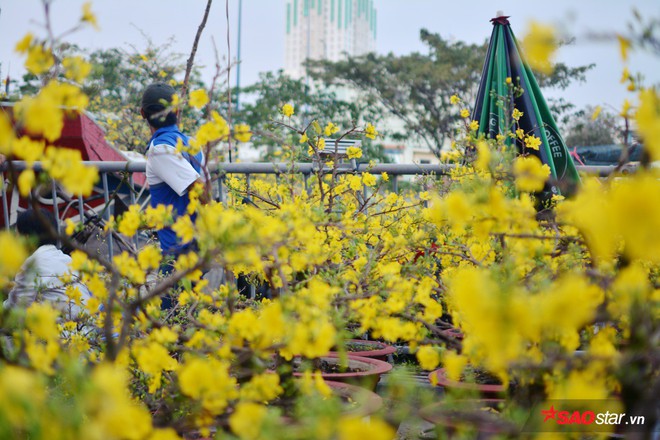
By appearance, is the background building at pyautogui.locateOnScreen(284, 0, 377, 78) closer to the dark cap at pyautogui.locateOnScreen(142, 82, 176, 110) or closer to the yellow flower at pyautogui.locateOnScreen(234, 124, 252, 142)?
the dark cap at pyautogui.locateOnScreen(142, 82, 176, 110)

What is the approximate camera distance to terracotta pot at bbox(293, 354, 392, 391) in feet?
8.17

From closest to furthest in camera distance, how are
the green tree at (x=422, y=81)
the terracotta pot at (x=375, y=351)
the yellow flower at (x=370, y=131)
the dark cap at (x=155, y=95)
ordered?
the yellow flower at (x=370, y=131) → the terracotta pot at (x=375, y=351) → the dark cap at (x=155, y=95) → the green tree at (x=422, y=81)

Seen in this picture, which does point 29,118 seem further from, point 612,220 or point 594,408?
point 594,408

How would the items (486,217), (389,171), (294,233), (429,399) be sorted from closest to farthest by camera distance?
(429,399)
(486,217)
(294,233)
(389,171)

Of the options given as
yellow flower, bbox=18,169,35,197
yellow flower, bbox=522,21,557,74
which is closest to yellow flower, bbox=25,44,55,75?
yellow flower, bbox=18,169,35,197

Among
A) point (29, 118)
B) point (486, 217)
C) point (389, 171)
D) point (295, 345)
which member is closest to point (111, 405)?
point (295, 345)

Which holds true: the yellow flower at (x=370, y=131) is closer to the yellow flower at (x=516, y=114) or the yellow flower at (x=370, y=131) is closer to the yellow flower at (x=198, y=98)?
the yellow flower at (x=516, y=114)

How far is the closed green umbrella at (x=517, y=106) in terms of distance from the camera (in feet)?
14.2

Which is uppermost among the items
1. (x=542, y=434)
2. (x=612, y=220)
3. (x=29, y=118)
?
(x=29, y=118)

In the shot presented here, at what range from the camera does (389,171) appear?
13.8 feet

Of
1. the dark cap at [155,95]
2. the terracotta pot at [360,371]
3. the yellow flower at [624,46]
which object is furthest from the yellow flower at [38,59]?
the dark cap at [155,95]

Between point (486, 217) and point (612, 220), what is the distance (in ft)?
1.67

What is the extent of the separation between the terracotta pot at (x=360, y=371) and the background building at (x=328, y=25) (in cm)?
10515

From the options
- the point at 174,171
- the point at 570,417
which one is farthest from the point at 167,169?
the point at 570,417
